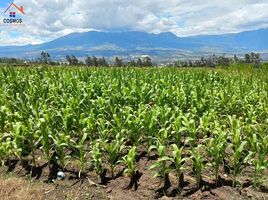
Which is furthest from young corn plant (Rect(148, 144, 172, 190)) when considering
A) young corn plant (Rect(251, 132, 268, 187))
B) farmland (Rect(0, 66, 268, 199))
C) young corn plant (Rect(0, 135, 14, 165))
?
young corn plant (Rect(0, 135, 14, 165))

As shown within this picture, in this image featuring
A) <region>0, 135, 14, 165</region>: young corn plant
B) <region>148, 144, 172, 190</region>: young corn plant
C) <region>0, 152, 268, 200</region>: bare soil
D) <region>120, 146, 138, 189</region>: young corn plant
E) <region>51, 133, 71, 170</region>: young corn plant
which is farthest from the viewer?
<region>0, 135, 14, 165</region>: young corn plant

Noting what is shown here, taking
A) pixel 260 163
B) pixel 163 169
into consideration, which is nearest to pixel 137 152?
pixel 163 169

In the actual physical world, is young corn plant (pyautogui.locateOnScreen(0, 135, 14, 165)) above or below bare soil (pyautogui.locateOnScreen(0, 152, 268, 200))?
above

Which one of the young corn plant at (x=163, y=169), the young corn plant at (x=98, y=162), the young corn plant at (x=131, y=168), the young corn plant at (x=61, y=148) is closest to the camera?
the young corn plant at (x=163, y=169)

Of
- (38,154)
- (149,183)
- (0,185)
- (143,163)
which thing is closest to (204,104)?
(143,163)

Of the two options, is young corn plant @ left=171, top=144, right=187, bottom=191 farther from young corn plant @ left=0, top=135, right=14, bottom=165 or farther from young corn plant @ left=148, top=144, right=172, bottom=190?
young corn plant @ left=0, top=135, right=14, bottom=165

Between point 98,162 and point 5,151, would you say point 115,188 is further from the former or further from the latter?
point 5,151

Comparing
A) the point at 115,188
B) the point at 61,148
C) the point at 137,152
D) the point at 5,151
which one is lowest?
the point at 115,188

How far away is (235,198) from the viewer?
463cm

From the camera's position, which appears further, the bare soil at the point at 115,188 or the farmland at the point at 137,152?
the farmland at the point at 137,152

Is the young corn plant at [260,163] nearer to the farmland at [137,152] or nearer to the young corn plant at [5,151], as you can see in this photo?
the farmland at [137,152]

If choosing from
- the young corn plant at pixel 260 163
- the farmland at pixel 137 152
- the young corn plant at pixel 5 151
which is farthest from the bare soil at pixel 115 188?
the young corn plant at pixel 5 151

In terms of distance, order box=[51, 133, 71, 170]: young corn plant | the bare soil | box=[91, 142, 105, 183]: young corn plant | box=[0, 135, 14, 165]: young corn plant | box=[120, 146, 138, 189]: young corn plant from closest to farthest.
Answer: the bare soil
box=[120, 146, 138, 189]: young corn plant
box=[91, 142, 105, 183]: young corn plant
box=[51, 133, 71, 170]: young corn plant
box=[0, 135, 14, 165]: young corn plant

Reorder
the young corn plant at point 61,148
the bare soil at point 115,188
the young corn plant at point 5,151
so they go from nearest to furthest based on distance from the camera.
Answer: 1. the bare soil at point 115,188
2. the young corn plant at point 61,148
3. the young corn plant at point 5,151
